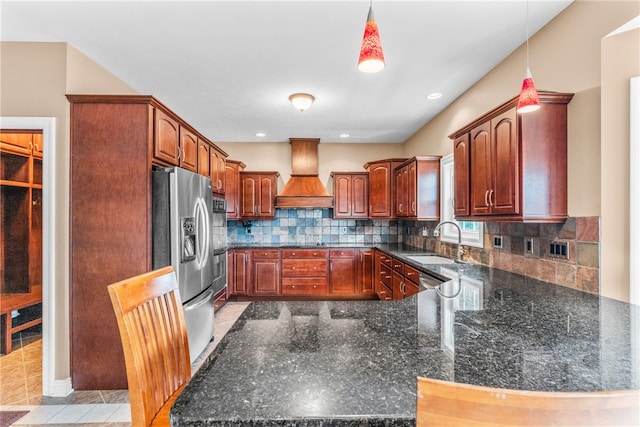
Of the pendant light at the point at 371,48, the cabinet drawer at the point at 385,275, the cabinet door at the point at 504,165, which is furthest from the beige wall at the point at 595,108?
the cabinet drawer at the point at 385,275

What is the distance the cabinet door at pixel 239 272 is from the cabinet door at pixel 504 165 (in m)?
3.59

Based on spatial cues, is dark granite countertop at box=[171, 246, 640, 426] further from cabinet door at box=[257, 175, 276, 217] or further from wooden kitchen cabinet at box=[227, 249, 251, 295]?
cabinet door at box=[257, 175, 276, 217]

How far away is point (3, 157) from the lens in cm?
314

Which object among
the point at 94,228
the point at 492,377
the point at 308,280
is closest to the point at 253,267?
the point at 308,280

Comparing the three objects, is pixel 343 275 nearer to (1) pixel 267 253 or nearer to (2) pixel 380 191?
(1) pixel 267 253

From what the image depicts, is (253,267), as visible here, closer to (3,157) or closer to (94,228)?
(94,228)

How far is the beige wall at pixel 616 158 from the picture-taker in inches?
63.5

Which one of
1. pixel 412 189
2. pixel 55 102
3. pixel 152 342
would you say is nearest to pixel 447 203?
pixel 412 189

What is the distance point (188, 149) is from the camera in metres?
2.93

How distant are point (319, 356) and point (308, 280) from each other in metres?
3.93

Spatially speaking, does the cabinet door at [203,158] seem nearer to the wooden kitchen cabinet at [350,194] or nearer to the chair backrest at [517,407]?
the wooden kitchen cabinet at [350,194]

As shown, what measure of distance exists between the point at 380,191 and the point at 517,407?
4528 millimetres

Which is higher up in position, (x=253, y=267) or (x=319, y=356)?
(x=319, y=356)

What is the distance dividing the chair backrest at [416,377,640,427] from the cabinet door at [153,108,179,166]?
2.49 m
